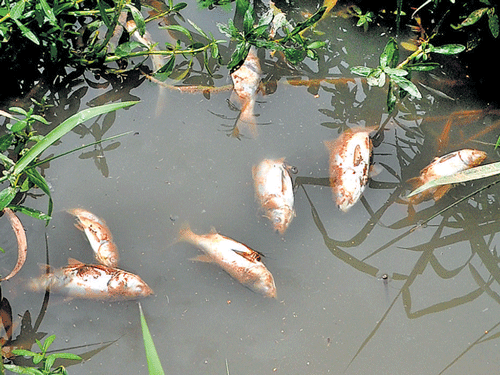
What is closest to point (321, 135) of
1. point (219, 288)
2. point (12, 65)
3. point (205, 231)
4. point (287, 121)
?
point (287, 121)

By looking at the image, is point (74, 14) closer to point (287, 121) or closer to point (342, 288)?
point (287, 121)

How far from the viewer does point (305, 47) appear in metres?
2.92

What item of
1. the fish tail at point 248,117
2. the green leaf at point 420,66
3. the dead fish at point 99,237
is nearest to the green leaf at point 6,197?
the dead fish at point 99,237

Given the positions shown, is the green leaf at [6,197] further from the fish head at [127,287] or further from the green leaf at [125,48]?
the green leaf at [125,48]

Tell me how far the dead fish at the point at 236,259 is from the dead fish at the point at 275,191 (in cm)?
24

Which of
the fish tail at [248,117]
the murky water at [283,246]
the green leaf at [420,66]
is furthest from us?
the fish tail at [248,117]

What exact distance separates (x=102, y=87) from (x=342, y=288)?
6.47ft

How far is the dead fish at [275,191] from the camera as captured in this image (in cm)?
277

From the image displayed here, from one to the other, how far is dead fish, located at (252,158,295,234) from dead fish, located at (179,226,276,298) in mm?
237

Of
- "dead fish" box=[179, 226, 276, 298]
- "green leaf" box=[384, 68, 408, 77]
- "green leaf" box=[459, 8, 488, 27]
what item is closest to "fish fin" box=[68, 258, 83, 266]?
"dead fish" box=[179, 226, 276, 298]

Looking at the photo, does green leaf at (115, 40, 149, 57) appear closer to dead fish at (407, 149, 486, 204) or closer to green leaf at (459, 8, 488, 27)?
dead fish at (407, 149, 486, 204)

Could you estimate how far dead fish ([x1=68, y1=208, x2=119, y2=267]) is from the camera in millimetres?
2623

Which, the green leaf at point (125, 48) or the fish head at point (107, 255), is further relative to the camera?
the green leaf at point (125, 48)

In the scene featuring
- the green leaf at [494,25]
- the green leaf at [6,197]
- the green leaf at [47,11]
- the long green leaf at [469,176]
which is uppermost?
the green leaf at [47,11]
